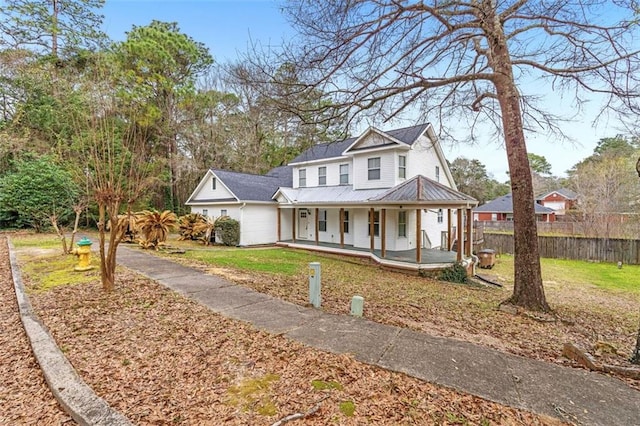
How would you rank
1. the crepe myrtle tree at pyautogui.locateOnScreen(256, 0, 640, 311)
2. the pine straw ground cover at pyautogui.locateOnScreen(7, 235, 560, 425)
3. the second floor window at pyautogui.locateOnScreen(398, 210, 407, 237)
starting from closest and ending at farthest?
the pine straw ground cover at pyautogui.locateOnScreen(7, 235, 560, 425) < the crepe myrtle tree at pyautogui.locateOnScreen(256, 0, 640, 311) < the second floor window at pyautogui.locateOnScreen(398, 210, 407, 237)

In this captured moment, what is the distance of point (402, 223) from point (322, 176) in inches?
216

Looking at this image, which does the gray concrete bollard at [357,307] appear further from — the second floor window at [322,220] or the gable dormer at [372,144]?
the second floor window at [322,220]

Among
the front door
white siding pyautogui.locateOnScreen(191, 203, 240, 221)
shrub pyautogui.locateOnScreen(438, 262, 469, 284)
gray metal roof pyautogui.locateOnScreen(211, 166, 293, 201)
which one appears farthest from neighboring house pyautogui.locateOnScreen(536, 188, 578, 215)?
white siding pyautogui.locateOnScreen(191, 203, 240, 221)

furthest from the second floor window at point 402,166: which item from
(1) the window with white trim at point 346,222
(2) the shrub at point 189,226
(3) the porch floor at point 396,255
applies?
(2) the shrub at point 189,226

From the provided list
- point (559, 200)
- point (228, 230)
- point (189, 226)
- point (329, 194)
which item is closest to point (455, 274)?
point (329, 194)

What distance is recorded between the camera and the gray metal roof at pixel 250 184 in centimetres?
1623

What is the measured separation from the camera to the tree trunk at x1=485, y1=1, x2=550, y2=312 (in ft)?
21.8

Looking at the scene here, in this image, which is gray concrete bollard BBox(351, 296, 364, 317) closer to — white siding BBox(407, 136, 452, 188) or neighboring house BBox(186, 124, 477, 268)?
neighboring house BBox(186, 124, 477, 268)

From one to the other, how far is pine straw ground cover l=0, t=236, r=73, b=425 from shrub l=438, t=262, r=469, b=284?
1070 centimetres

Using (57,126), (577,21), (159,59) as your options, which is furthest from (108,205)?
(159,59)

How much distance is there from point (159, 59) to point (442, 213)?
21.6 metres

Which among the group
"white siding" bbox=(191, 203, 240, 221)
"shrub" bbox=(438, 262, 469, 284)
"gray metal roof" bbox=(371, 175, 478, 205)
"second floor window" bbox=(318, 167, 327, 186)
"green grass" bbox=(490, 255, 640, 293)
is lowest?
"green grass" bbox=(490, 255, 640, 293)

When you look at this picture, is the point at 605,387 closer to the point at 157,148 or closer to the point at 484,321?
the point at 484,321

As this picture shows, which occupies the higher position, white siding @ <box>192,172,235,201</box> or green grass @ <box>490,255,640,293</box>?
white siding @ <box>192,172,235,201</box>
